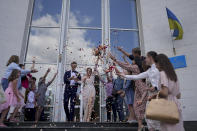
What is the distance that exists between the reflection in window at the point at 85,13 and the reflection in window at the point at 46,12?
0.50m

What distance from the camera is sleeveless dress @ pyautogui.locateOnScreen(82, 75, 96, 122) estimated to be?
431cm

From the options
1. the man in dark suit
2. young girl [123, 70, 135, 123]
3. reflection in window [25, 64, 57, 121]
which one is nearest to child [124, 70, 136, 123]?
young girl [123, 70, 135, 123]

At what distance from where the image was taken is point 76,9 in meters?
6.26

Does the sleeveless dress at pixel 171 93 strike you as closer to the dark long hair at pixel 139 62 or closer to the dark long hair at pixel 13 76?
the dark long hair at pixel 139 62

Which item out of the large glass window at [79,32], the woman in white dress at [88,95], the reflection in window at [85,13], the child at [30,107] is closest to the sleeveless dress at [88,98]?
the woman in white dress at [88,95]

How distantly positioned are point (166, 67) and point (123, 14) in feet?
15.7

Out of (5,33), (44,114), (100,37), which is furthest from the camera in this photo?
(100,37)

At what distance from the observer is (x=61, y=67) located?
5.43m

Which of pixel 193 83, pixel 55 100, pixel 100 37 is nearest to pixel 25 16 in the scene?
pixel 100 37

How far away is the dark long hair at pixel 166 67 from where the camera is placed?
1970mm

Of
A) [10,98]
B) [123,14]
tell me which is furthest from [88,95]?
[123,14]

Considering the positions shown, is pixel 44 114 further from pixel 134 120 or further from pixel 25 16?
pixel 25 16

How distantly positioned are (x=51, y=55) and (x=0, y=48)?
1.48 m

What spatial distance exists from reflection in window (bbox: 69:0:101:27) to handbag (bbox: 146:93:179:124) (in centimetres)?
478
